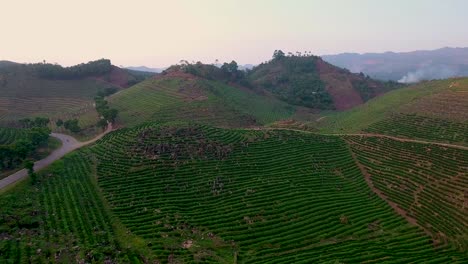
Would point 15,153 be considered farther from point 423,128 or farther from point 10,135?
point 423,128

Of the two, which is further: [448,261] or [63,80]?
[63,80]

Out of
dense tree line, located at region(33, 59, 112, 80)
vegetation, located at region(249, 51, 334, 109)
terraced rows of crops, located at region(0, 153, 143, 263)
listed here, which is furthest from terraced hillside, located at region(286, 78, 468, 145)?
dense tree line, located at region(33, 59, 112, 80)

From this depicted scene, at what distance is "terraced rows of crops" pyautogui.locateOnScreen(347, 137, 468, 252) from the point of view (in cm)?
4209

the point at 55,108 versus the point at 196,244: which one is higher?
the point at 55,108

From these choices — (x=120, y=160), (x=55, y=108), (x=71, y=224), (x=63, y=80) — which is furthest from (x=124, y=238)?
(x=63, y=80)

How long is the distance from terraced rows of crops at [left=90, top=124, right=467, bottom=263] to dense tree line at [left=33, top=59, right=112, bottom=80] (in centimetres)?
6347

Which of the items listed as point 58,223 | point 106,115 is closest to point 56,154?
point 106,115

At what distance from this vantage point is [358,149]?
194 feet

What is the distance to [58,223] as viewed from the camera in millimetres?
37062

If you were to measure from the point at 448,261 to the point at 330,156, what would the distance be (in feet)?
80.3

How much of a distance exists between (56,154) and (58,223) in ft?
76.5

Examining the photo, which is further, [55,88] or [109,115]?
[55,88]

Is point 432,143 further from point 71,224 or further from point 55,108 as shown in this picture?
point 55,108

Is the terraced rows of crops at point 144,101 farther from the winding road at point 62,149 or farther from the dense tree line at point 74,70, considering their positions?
the dense tree line at point 74,70
